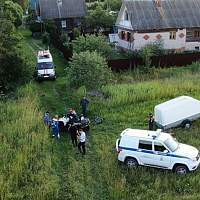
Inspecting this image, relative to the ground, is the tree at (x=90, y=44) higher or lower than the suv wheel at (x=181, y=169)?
higher

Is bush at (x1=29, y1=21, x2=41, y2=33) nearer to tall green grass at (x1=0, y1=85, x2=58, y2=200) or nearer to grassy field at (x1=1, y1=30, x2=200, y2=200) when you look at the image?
grassy field at (x1=1, y1=30, x2=200, y2=200)

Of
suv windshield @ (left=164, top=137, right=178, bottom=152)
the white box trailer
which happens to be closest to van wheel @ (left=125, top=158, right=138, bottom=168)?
suv windshield @ (left=164, top=137, right=178, bottom=152)

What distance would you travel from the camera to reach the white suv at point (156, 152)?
743 inches

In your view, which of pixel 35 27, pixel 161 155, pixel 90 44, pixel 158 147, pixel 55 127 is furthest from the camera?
pixel 35 27

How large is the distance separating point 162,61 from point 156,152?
753 inches

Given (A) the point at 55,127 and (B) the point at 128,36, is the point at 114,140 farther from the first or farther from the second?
(B) the point at 128,36

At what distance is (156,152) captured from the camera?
19109mm

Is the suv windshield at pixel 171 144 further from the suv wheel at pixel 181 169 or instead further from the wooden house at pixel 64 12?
the wooden house at pixel 64 12

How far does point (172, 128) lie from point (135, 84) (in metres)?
7.80

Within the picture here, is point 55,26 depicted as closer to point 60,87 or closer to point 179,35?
point 179,35

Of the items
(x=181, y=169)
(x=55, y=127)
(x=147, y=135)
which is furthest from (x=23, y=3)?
(x=181, y=169)

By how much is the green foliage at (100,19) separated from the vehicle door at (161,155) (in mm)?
34164

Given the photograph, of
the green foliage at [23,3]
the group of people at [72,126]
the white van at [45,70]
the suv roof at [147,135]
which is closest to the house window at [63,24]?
the green foliage at [23,3]

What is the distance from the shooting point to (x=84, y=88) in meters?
28.7
